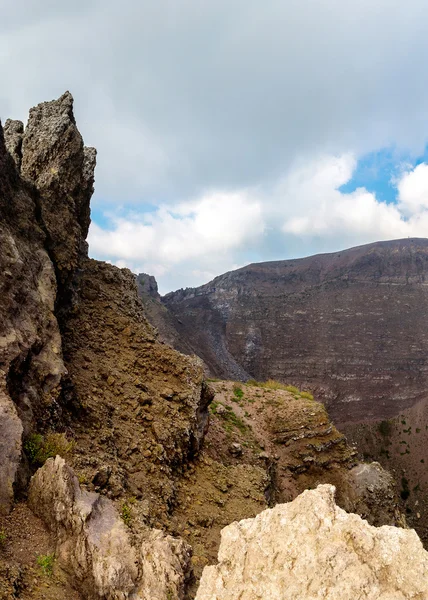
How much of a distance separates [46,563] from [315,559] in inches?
141

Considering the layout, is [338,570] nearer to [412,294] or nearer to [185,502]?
[185,502]

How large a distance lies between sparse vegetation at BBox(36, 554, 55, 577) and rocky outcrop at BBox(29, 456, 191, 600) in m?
0.12

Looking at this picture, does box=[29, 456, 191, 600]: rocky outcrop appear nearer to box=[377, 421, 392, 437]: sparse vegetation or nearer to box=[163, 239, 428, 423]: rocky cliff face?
box=[377, 421, 392, 437]: sparse vegetation

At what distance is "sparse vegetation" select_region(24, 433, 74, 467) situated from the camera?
6.48 meters

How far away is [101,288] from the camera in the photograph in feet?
43.8

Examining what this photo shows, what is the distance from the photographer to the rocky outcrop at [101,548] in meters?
4.72

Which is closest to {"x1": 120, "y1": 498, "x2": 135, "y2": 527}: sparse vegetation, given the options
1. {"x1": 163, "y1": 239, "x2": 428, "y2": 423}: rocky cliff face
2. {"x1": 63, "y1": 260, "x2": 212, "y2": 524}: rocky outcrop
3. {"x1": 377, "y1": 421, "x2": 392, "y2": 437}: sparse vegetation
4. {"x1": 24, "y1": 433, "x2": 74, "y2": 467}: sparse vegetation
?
{"x1": 63, "y1": 260, "x2": 212, "y2": 524}: rocky outcrop

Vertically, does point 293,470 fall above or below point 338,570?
below

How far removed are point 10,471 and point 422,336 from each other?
75.2 m

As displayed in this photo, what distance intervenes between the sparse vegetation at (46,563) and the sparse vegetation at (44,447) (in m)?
1.77

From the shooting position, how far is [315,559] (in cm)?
328

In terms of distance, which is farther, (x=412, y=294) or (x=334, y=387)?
(x=412, y=294)

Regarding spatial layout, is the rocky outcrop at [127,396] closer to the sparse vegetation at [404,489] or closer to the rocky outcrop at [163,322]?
the sparse vegetation at [404,489]

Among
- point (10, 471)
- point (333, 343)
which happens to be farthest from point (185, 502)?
point (333, 343)
